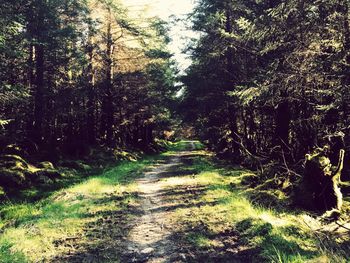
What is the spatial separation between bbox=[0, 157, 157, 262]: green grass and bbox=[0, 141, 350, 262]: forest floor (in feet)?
0.06

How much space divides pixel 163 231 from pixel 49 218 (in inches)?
127

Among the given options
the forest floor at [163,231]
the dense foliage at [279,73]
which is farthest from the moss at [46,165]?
the dense foliage at [279,73]

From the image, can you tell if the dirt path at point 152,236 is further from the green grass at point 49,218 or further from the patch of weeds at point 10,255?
the patch of weeds at point 10,255

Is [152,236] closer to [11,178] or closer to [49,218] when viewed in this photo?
[49,218]

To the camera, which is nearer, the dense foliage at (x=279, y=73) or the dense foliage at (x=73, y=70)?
the dense foliage at (x=279, y=73)

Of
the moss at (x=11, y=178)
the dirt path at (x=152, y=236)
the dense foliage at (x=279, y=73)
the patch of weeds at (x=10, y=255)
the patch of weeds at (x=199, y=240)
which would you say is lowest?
the dirt path at (x=152, y=236)

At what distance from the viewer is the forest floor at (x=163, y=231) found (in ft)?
20.6

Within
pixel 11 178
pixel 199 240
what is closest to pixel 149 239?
pixel 199 240

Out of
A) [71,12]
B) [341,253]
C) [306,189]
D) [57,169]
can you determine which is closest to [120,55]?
[71,12]

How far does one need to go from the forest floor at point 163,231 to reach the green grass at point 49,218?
0.02 metres

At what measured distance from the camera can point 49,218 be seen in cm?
878

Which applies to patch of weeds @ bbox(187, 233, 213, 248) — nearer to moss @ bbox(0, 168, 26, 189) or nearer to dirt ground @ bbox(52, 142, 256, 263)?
dirt ground @ bbox(52, 142, 256, 263)

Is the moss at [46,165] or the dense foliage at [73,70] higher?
the dense foliage at [73,70]

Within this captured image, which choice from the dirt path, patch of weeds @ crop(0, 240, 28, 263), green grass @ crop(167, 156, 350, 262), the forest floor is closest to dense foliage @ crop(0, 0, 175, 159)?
the forest floor
